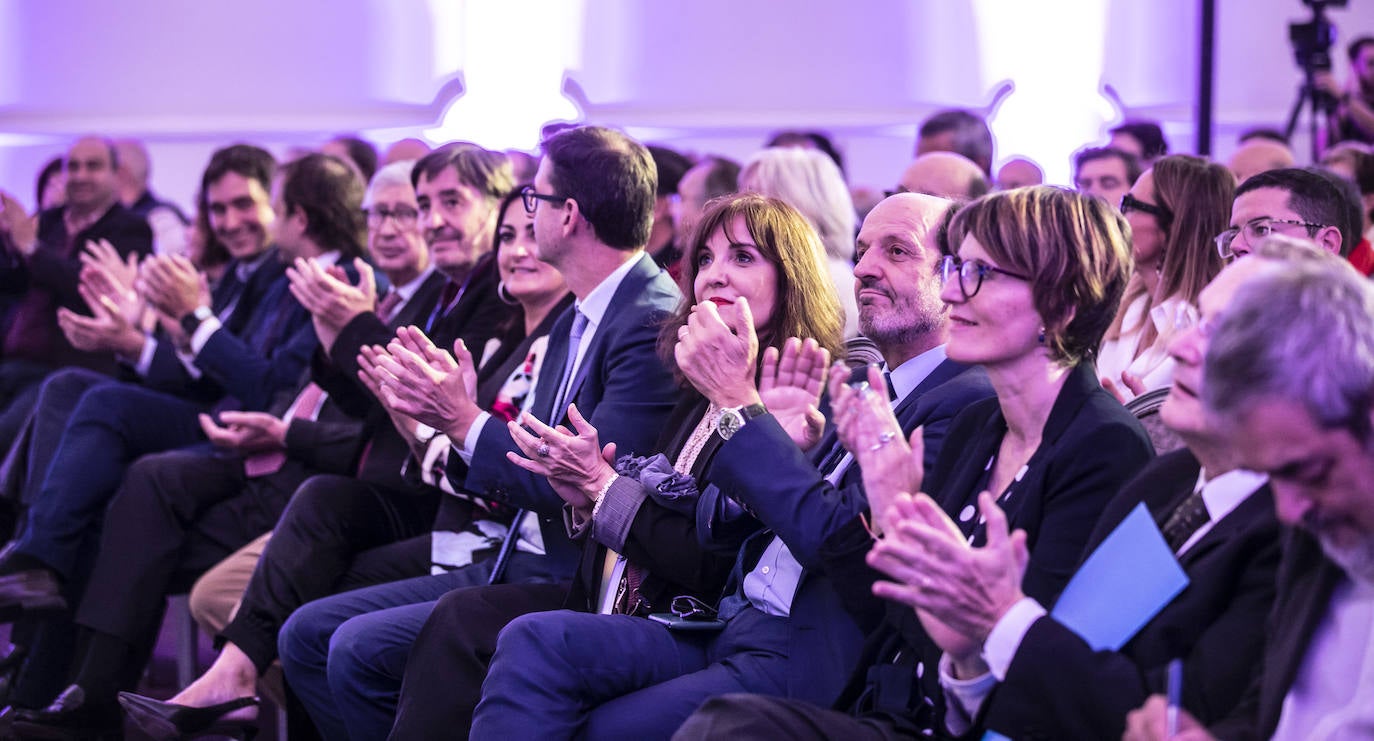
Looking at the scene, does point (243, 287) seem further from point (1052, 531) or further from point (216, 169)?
point (1052, 531)

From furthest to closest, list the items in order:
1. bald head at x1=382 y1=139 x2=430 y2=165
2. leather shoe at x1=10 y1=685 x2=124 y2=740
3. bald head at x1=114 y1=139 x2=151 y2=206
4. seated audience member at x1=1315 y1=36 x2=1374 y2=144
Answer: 1. bald head at x1=114 y1=139 x2=151 y2=206
2. bald head at x1=382 y1=139 x2=430 y2=165
3. seated audience member at x1=1315 y1=36 x2=1374 y2=144
4. leather shoe at x1=10 y1=685 x2=124 y2=740

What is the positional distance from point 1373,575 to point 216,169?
13.0 ft

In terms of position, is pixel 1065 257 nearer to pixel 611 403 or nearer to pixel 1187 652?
pixel 1187 652

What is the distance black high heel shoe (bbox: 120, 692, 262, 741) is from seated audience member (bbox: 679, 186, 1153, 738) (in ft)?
4.72

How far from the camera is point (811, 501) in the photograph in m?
1.99

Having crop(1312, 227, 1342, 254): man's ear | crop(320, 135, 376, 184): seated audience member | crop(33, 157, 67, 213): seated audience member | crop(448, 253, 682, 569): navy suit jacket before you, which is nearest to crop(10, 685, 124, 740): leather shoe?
crop(448, 253, 682, 569): navy suit jacket

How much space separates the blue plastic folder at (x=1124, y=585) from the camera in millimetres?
1536

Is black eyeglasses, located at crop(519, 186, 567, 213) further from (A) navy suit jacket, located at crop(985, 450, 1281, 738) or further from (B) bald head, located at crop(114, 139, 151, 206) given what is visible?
(B) bald head, located at crop(114, 139, 151, 206)

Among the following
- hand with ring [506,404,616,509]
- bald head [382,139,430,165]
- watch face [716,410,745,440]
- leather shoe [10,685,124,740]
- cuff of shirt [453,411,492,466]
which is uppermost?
bald head [382,139,430,165]

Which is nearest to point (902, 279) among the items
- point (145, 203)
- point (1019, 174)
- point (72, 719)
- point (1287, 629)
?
point (1287, 629)

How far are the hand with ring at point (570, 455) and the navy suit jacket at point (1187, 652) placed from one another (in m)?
0.96

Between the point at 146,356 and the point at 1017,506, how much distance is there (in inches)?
120

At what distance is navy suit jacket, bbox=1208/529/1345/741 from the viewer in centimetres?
136

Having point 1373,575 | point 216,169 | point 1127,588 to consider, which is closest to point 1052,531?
point 1127,588
